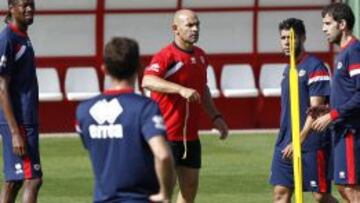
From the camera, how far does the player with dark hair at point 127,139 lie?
8.77 meters

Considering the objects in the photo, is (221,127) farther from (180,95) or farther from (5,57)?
(5,57)

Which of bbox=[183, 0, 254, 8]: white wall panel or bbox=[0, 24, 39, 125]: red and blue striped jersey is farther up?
bbox=[0, 24, 39, 125]: red and blue striped jersey

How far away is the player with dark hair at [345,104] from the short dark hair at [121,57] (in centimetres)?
389

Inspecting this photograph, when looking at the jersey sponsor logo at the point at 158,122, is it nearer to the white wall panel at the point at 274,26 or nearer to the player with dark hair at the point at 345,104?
the player with dark hair at the point at 345,104

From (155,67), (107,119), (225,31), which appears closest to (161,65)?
(155,67)

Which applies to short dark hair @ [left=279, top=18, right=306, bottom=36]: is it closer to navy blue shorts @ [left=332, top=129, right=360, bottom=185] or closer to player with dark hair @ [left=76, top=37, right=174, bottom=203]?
navy blue shorts @ [left=332, top=129, right=360, bottom=185]

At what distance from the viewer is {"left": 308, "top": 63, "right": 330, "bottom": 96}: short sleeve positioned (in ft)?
42.3

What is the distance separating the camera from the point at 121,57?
344 inches

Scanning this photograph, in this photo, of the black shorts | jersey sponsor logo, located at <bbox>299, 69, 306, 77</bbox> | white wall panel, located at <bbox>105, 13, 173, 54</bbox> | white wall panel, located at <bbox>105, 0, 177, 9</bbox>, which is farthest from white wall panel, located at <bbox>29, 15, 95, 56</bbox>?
jersey sponsor logo, located at <bbox>299, 69, 306, 77</bbox>

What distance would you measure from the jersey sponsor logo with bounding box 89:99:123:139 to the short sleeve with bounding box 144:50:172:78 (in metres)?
3.93

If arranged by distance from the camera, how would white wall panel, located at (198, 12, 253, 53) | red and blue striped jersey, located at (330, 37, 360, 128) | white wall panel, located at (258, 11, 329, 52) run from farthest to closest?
white wall panel, located at (258, 11, 329, 52), white wall panel, located at (198, 12, 253, 53), red and blue striped jersey, located at (330, 37, 360, 128)

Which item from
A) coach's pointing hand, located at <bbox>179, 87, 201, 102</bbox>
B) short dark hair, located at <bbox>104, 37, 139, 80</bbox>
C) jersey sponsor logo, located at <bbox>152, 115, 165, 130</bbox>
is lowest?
coach's pointing hand, located at <bbox>179, 87, 201, 102</bbox>

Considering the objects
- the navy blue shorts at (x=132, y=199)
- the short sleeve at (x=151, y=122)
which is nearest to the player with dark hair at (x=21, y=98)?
the navy blue shorts at (x=132, y=199)

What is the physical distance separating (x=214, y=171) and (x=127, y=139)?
10.3m
